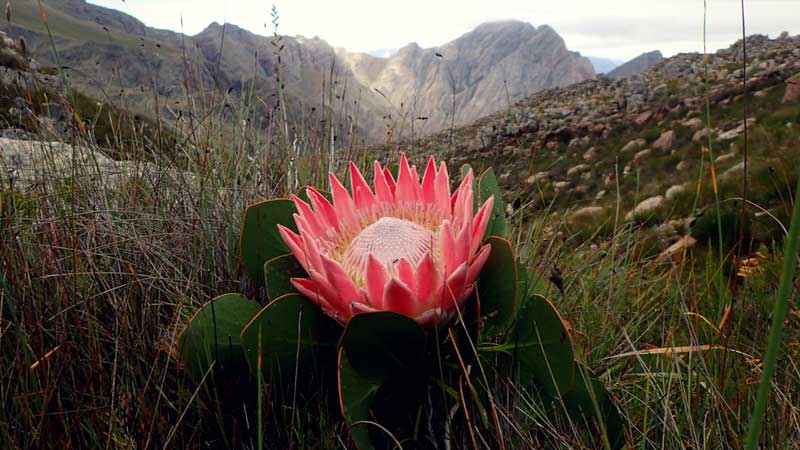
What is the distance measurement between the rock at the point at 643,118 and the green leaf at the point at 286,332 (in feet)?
25.8

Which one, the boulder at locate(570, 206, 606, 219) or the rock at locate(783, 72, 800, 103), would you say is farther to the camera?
the rock at locate(783, 72, 800, 103)

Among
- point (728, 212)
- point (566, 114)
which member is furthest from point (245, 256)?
point (566, 114)

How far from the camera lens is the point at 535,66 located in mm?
116562

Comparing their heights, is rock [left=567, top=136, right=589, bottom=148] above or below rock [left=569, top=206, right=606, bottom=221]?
above

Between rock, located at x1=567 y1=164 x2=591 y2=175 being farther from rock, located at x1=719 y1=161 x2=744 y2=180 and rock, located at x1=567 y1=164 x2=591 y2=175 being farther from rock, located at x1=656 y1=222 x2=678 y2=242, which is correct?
rock, located at x1=656 y1=222 x2=678 y2=242

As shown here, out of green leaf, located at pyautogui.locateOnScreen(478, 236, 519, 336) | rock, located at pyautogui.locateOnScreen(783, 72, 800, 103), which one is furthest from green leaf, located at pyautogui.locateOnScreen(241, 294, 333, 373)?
rock, located at pyautogui.locateOnScreen(783, 72, 800, 103)

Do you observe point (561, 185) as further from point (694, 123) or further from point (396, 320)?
point (396, 320)

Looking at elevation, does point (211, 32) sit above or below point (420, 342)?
above

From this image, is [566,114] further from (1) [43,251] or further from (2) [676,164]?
(1) [43,251]

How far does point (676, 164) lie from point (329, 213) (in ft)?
18.3

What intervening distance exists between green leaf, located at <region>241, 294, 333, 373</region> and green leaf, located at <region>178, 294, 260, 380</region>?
0.22 feet

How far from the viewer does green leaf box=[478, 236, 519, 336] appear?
2.91ft

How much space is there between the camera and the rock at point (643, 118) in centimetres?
773

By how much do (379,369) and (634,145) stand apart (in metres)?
6.73
